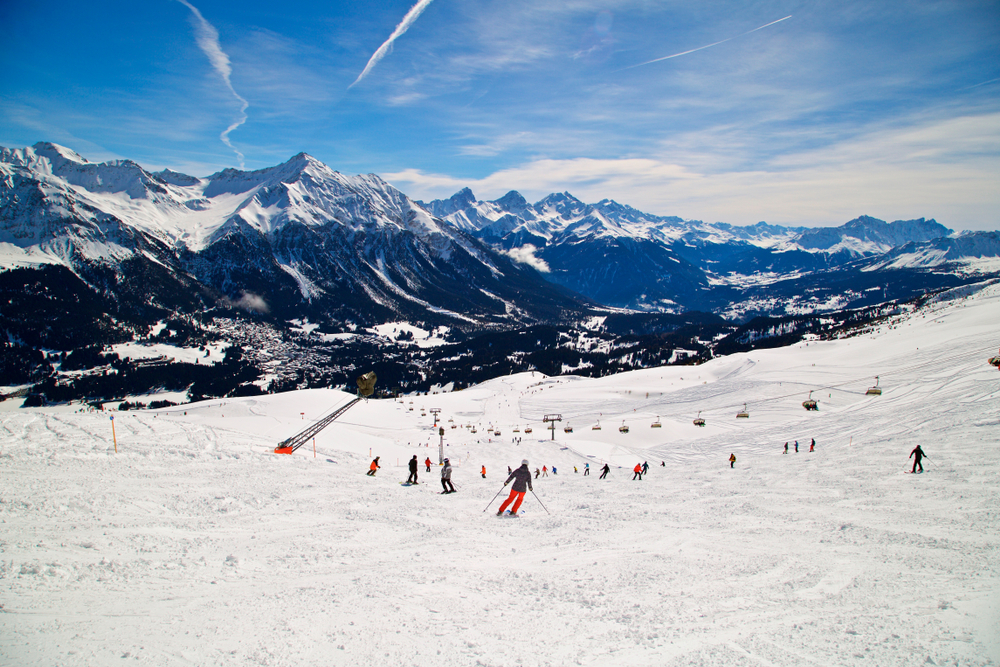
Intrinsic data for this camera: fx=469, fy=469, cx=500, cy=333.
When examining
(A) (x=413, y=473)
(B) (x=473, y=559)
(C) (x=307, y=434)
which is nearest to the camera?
(B) (x=473, y=559)

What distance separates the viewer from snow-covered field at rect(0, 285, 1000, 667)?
7.11 m

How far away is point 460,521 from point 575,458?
33327 mm

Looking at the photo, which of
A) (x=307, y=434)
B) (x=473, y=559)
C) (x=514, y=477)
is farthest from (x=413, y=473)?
(x=307, y=434)

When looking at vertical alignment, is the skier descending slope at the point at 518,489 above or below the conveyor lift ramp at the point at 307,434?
above

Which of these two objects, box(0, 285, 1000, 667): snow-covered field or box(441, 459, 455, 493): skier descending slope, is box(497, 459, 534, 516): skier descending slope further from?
box(441, 459, 455, 493): skier descending slope

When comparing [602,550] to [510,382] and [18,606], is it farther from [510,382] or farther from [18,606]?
[510,382]

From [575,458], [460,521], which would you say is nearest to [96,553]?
[460,521]

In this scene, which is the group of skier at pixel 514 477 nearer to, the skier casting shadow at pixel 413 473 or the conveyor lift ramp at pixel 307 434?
the skier casting shadow at pixel 413 473

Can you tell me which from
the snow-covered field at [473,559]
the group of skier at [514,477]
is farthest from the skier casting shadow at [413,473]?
the snow-covered field at [473,559]

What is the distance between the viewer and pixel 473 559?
11.1 metres

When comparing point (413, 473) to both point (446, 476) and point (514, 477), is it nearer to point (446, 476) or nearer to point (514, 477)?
point (446, 476)

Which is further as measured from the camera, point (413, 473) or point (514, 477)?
point (413, 473)

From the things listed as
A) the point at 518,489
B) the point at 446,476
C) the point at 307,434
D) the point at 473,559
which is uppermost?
the point at 518,489

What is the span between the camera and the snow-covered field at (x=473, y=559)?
711cm
